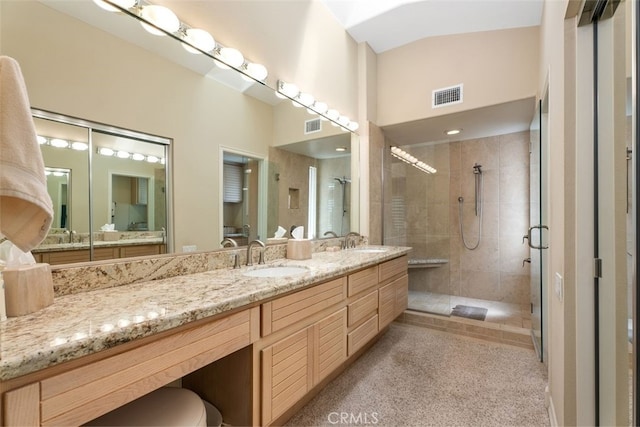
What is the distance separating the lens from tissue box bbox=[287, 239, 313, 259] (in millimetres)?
2176

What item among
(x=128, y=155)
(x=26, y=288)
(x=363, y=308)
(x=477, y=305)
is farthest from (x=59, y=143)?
(x=477, y=305)

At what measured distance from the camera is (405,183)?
375 centimetres

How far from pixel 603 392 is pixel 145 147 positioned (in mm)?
2257

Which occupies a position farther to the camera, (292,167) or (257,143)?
(292,167)

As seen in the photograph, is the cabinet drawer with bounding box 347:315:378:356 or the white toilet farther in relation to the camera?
the cabinet drawer with bounding box 347:315:378:356

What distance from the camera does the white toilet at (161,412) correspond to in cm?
97

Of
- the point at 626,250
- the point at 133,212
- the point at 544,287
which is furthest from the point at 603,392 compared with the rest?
the point at 133,212

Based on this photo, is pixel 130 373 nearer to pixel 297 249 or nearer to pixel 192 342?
pixel 192 342

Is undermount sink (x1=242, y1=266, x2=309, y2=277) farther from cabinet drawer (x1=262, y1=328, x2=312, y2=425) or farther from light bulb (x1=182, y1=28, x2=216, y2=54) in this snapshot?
light bulb (x1=182, y1=28, x2=216, y2=54)

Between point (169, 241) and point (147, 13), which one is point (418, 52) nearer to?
point (147, 13)

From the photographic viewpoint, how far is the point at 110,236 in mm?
1284

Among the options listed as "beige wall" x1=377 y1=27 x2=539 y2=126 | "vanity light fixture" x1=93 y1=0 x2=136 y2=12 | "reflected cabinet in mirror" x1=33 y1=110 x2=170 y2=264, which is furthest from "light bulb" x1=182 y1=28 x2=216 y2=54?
"beige wall" x1=377 y1=27 x2=539 y2=126

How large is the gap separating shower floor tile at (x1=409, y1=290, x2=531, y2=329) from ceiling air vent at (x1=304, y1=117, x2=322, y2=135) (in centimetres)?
227

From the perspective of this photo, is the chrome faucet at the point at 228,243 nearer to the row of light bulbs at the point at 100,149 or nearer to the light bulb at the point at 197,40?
the row of light bulbs at the point at 100,149
